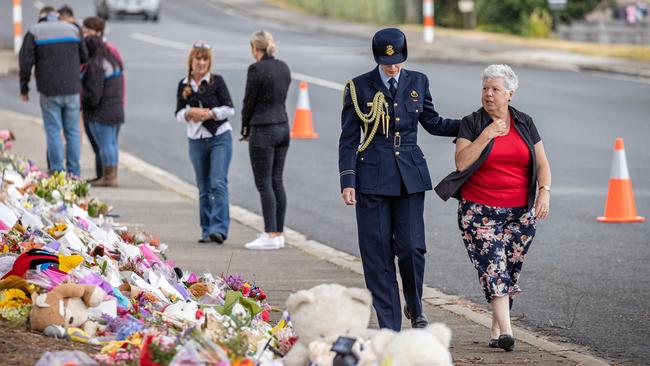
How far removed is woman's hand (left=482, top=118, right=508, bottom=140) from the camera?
8109mm

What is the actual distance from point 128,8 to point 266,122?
35.7 m

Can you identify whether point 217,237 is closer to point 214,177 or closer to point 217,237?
point 217,237

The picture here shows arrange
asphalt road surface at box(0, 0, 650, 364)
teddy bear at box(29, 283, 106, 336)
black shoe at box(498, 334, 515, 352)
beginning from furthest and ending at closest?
1. asphalt road surface at box(0, 0, 650, 364)
2. black shoe at box(498, 334, 515, 352)
3. teddy bear at box(29, 283, 106, 336)

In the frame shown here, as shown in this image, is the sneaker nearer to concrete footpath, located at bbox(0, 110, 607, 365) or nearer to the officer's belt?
concrete footpath, located at bbox(0, 110, 607, 365)

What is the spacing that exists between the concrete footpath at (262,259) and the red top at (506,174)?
0.85 meters

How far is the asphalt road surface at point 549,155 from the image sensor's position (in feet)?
33.4

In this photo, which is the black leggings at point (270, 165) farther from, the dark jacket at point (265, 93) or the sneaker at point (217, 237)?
the sneaker at point (217, 237)

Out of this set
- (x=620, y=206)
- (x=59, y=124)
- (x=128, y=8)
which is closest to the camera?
(x=620, y=206)

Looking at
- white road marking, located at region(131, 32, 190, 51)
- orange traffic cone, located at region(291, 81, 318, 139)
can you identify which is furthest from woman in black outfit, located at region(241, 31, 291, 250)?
white road marking, located at region(131, 32, 190, 51)

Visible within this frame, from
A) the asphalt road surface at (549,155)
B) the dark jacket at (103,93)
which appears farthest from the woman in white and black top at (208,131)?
the dark jacket at (103,93)

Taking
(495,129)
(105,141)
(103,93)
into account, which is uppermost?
(495,129)

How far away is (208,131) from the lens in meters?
12.3

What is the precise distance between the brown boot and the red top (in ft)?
26.4

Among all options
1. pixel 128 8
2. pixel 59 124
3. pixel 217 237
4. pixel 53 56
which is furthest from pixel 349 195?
pixel 128 8
